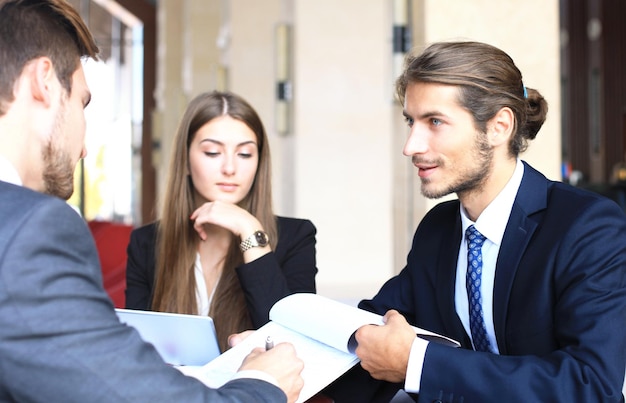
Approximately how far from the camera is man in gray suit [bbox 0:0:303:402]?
3.34 ft

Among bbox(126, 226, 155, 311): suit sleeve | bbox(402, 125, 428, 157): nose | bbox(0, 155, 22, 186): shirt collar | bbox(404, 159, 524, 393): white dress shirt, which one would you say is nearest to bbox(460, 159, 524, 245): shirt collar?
bbox(404, 159, 524, 393): white dress shirt

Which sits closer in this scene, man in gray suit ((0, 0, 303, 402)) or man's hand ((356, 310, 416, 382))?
man in gray suit ((0, 0, 303, 402))

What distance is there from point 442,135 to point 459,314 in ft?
1.45

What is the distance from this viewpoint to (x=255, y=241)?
2.43 m

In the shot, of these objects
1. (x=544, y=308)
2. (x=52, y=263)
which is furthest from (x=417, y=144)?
(x=52, y=263)

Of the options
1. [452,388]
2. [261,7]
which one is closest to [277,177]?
[261,7]

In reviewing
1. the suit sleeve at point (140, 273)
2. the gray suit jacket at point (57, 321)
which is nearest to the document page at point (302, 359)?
the gray suit jacket at point (57, 321)

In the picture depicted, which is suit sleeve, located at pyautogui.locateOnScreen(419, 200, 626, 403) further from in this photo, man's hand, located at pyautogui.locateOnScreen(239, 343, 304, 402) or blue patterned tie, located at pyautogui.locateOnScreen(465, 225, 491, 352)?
→ man's hand, located at pyautogui.locateOnScreen(239, 343, 304, 402)

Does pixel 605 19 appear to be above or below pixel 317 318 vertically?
above

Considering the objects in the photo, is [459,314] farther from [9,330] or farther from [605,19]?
[605,19]

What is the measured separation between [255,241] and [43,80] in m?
1.27

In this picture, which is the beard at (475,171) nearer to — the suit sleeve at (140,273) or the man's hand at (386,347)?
the man's hand at (386,347)

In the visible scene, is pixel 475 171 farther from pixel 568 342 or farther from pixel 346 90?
pixel 346 90

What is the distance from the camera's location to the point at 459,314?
1.86 metres
